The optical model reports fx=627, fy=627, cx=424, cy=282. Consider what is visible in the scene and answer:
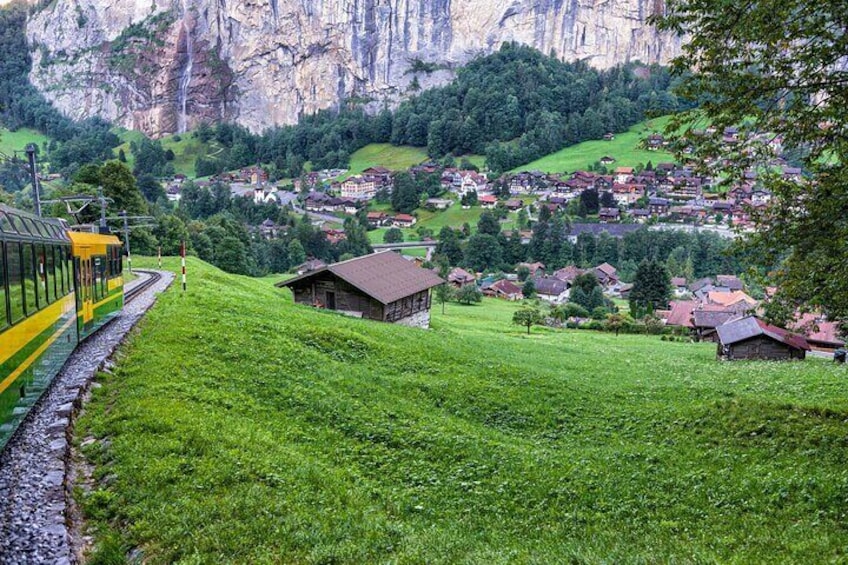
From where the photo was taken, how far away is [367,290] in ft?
118

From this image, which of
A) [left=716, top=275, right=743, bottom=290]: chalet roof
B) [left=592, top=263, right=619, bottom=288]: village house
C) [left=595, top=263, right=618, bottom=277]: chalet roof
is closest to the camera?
[left=716, top=275, right=743, bottom=290]: chalet roof

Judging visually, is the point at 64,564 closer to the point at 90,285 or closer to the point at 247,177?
the point at 90,285

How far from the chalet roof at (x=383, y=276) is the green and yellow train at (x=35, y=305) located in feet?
65.5

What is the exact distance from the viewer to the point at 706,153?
10.3 meters

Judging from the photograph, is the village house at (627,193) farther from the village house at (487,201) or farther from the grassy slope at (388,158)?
the grassy slope at (388,158)

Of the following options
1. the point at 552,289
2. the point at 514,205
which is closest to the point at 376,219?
the point at 514,205

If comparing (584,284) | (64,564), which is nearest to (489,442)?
(64,564)

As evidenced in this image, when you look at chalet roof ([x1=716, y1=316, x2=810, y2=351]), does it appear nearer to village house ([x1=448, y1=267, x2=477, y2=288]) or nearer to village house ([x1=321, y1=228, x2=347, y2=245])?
village house ([x1=448, y1=267, x2=477, y2=288])

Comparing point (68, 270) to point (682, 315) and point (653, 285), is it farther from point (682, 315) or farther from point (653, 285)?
point (653, 285)

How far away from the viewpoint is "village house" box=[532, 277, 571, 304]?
292 ft

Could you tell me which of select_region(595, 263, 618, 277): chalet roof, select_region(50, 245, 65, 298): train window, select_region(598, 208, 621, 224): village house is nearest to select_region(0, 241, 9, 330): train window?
select_region(50, 245, 65, 298): train window

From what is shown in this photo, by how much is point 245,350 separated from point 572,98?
195 m

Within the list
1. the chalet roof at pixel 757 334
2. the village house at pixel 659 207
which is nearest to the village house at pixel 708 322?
the chalet roof at pixel 757 334

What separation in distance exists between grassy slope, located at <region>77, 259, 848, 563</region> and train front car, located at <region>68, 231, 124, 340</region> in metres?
1.35
